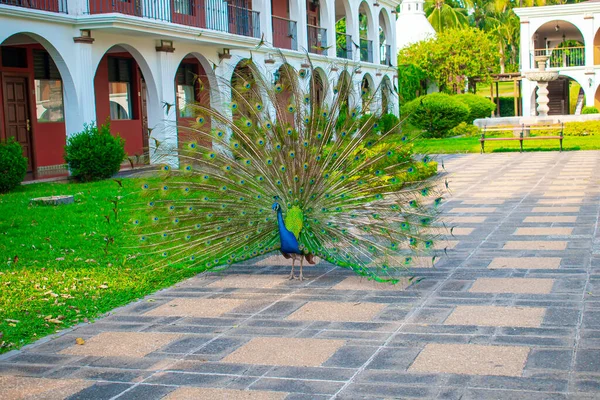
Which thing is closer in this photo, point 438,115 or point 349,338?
point 349,338

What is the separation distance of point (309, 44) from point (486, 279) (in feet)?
68.5

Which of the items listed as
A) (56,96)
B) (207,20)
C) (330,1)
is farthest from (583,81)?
(56,96)

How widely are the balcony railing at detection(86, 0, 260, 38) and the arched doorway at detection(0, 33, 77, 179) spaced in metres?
1.81

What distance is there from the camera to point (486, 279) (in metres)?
7.04

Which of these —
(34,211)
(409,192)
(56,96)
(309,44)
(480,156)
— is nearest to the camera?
(409,192)

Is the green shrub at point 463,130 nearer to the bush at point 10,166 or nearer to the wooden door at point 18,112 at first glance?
the wooden door at point 18,112

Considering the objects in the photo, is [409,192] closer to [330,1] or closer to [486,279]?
[486,279]

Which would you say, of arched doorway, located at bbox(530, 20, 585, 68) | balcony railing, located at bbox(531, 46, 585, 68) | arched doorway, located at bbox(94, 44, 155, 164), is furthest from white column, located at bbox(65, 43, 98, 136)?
balcony railing, located at bbox(531, 46, 585, 68)

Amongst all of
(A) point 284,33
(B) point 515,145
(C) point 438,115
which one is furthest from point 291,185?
(C) point 438,115

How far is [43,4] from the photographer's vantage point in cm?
1587

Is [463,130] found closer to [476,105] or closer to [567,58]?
[476,105]

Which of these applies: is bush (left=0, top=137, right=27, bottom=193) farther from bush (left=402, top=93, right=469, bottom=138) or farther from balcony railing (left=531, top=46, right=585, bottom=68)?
balcony railing (left=531, top=46, right=585, bottom=68)

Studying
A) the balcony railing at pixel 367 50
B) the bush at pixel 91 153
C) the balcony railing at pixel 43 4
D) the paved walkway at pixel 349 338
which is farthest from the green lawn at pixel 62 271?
the balcony railing at pixel 367 50

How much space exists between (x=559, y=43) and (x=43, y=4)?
3510cm
